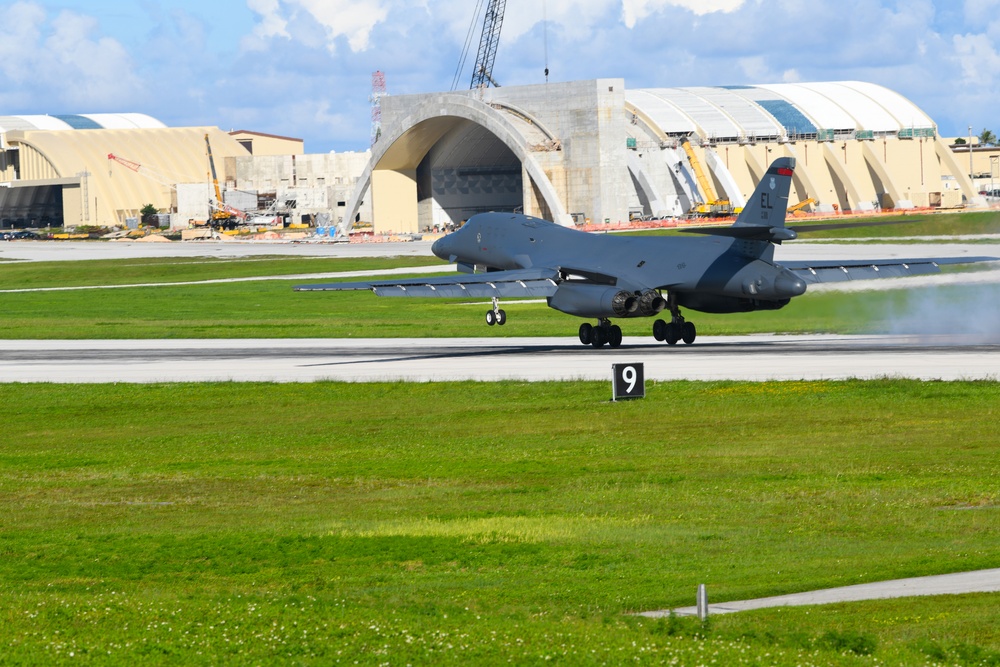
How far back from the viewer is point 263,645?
13.1m

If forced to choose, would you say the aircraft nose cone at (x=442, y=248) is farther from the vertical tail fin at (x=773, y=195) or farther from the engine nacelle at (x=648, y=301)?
the vertical tail fin at (x=773, y=195)

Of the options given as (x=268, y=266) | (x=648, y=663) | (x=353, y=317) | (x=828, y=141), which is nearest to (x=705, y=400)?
(x=648, y=663)

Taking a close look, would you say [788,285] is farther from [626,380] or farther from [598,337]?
[626,380]

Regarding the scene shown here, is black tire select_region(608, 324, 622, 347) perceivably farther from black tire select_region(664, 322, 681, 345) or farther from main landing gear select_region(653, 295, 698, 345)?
black tire select_region(664, 322, 681, 345)

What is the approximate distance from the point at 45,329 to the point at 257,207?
13647cm

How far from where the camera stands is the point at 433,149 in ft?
522

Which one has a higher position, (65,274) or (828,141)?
(828,141)

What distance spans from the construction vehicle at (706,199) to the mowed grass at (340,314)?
5041cm

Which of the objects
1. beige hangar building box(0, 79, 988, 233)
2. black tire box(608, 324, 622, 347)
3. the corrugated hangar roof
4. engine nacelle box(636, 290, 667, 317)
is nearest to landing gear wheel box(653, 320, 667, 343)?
black tire box(608, 324, 622, 347)

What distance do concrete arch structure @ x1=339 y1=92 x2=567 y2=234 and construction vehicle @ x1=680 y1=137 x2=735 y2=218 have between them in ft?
55.6

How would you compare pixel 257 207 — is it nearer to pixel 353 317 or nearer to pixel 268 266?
pixel 268 266

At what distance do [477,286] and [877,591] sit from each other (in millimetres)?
32428

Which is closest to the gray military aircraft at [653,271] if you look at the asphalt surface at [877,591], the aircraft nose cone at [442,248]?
the aircraft nose cone at [442,248]

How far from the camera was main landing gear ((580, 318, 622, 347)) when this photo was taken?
49.2 metres
